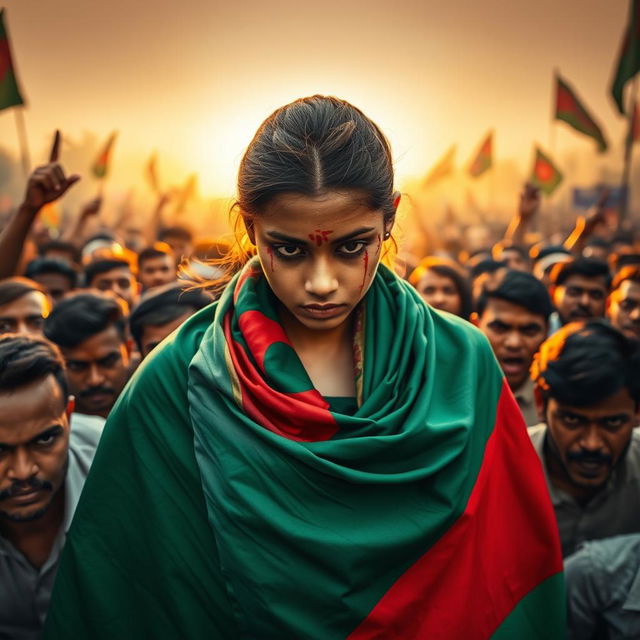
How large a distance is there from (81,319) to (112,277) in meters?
1.85

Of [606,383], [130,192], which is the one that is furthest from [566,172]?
[606,383]

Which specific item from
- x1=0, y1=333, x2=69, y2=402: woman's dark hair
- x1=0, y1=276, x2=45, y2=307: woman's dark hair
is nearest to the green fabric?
x1=0, y1=333, x2=69, y2=402: woman's dark hair

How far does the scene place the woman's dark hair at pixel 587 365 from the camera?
2.73 metres

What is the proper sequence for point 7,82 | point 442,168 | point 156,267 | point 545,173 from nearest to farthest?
point 156,267
point 7,82
point 545,173
point 442,168

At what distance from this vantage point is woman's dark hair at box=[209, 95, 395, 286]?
1.67m

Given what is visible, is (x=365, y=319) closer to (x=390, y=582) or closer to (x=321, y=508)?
(x=321, y=508)

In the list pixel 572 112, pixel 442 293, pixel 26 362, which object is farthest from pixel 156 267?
pixel 572 112

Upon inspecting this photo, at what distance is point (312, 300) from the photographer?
1.70m

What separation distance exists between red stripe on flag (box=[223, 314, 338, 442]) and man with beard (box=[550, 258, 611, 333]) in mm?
3617

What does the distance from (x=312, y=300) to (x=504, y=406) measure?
0.59m

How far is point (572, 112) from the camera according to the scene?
11016 millimetres

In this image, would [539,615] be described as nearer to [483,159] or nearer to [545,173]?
[545,173]

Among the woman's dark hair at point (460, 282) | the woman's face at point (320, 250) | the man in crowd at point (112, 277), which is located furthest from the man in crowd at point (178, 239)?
the woman's face at point (320, 250)

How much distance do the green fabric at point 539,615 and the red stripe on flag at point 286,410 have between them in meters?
0.69
